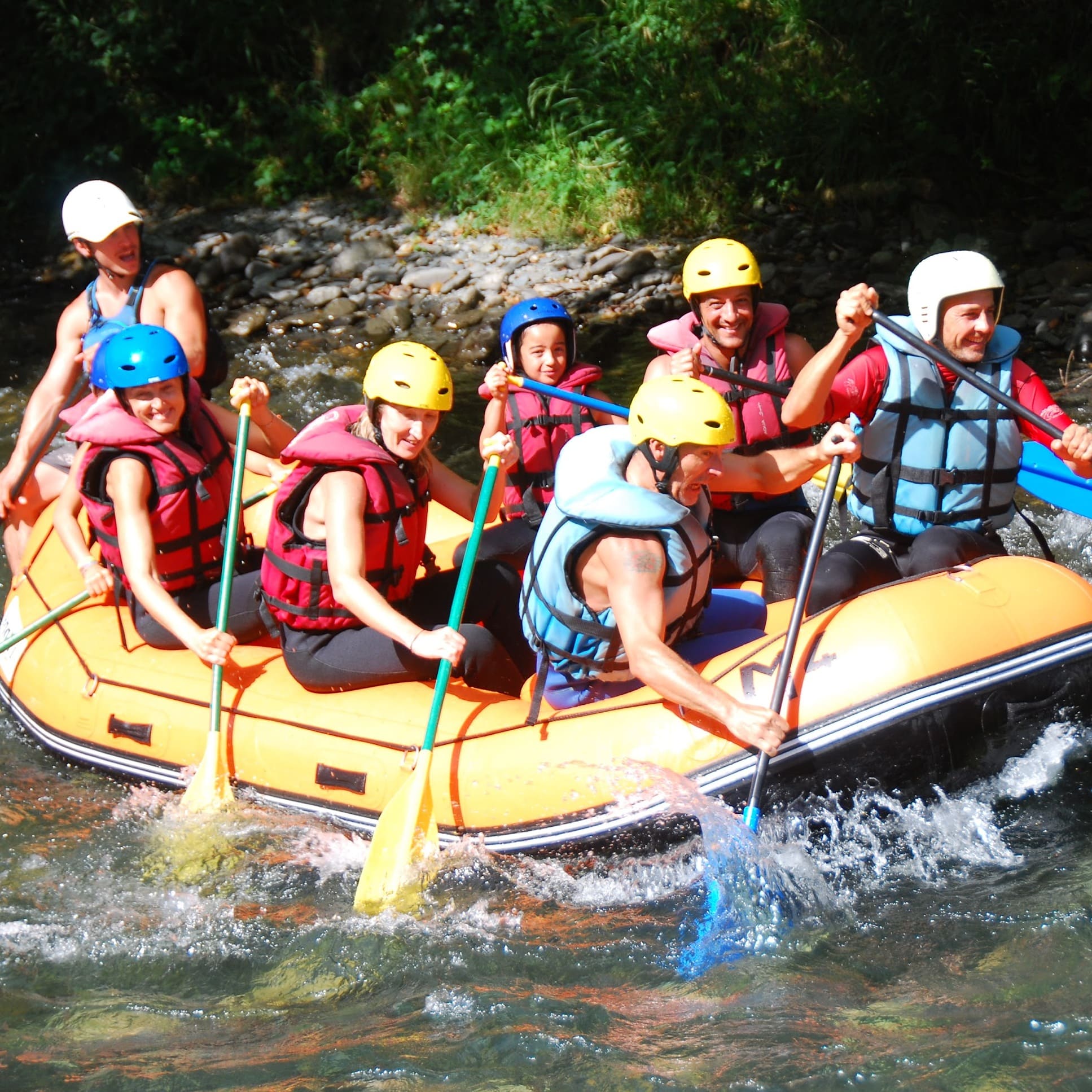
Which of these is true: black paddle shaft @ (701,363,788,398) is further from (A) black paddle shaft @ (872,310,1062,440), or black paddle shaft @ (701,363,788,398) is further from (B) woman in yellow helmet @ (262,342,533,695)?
(B) woman in yellow helmet @ (262,342,533,695)

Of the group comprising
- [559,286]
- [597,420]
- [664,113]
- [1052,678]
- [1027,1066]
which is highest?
[664,113]

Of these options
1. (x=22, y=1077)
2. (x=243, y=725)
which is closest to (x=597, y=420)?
(x=243, y=725)

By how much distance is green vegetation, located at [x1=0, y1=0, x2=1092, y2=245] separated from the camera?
9.81 m

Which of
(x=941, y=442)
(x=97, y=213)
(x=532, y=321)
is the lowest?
(x=941, y=442)

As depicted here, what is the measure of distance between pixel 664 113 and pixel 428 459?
6.89 meters

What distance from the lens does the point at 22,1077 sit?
3.29 m

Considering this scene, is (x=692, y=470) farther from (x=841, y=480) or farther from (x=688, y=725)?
(x=841, y=480)

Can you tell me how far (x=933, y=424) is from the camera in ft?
13.2

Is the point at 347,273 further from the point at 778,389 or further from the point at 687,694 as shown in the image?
the point at 687,694

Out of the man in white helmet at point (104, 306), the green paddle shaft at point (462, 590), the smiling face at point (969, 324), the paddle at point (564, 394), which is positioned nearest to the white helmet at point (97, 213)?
the man in white helmet at point (104, 306)

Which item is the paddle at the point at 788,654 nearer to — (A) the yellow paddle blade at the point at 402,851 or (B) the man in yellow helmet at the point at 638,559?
(B) the man in yellow helmet at the point at 638,559

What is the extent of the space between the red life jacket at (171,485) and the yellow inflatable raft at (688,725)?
1.42ft

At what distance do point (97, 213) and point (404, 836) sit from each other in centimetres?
252

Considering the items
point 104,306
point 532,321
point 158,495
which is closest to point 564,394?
point 532,321
